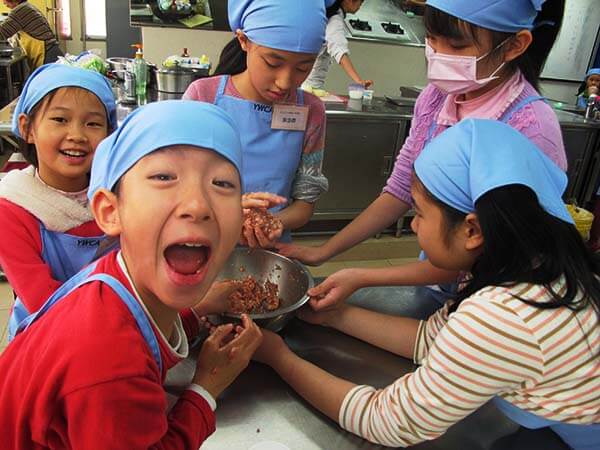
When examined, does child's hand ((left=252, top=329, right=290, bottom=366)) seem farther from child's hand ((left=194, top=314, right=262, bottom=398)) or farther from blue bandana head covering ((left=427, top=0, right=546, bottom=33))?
blue bandana head covering ((left=427, top=0, right=546, bottom=33))

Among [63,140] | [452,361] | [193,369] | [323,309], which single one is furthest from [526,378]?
[63,140]

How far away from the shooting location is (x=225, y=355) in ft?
3.18

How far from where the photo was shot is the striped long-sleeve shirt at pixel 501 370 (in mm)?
819

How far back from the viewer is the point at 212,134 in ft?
2.52

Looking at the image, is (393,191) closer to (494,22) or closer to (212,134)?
(494,22)

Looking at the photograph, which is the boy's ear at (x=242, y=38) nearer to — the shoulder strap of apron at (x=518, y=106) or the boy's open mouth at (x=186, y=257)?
the shoulder strap of apron at (x=518, y=106)

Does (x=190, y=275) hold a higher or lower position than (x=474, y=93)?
lower

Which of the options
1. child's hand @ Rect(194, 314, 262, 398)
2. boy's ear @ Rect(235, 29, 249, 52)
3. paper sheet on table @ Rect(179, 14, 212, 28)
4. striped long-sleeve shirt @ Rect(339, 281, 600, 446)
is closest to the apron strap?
boy's ear @ Rect(235, 29, 249, 52)

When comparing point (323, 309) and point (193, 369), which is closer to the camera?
point (193, 369)

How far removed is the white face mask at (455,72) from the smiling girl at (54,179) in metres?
0.91

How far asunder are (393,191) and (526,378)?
2.84 ft

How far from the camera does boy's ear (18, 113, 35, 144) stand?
49.9 inches

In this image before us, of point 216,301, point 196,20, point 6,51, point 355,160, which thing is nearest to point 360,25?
point 196,20

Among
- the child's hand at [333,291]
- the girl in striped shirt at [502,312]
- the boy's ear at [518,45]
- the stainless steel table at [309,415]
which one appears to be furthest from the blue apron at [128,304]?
the boy's ear at [518,45]
